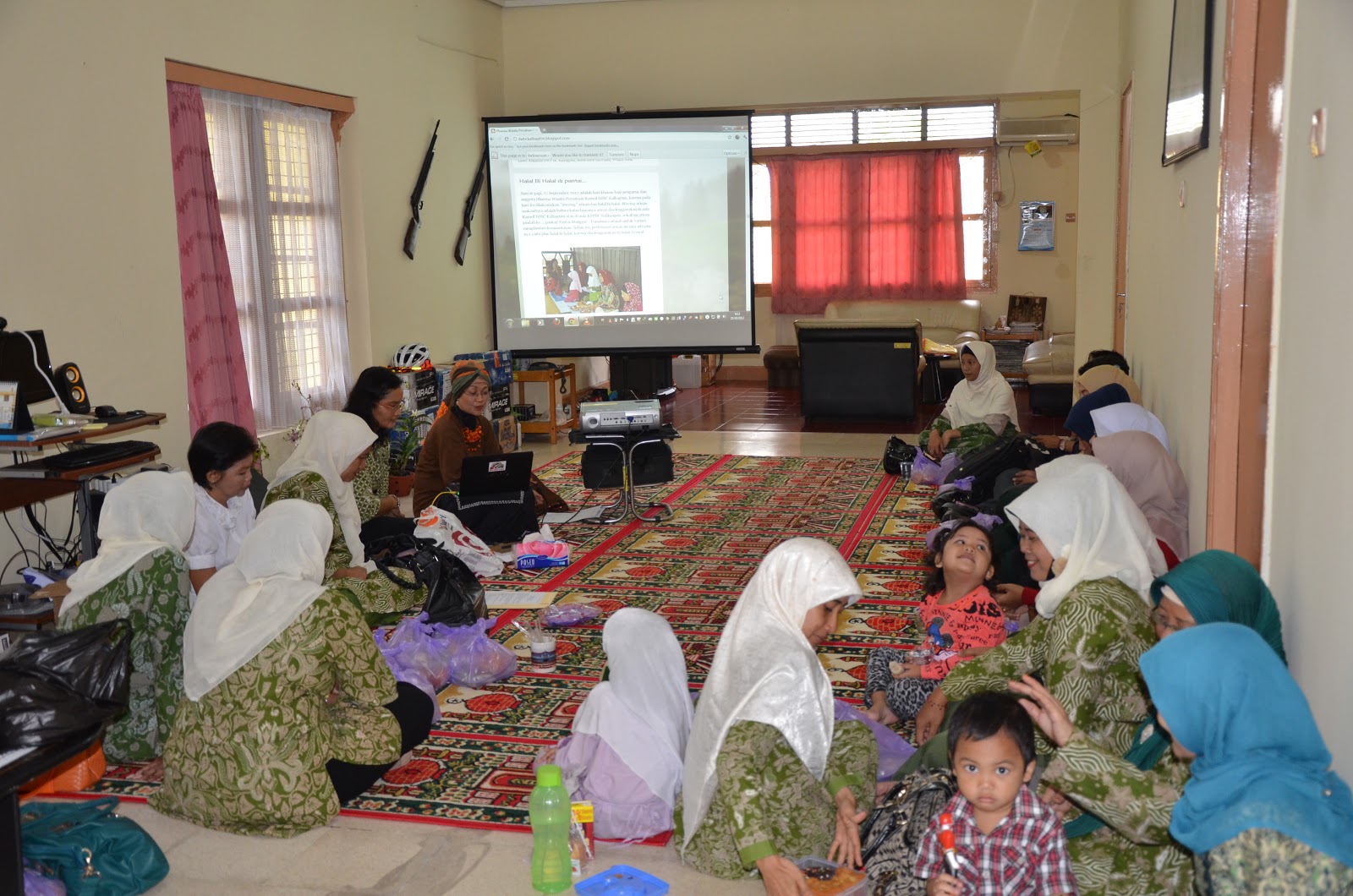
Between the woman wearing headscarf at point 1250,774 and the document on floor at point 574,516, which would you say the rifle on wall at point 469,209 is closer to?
the document on floor at point 574,516

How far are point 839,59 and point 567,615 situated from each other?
6437mm

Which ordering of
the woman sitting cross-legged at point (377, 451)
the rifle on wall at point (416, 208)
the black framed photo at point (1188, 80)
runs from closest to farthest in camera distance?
the black framed photo at point (1188, 80), the woman sitting cross-legged at point (377, 451), the rifle on wall at point (416, 208)

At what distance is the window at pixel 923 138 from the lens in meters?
13.5

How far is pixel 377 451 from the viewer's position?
220 inches

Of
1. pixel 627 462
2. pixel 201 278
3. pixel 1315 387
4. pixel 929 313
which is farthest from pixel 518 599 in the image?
pixel 929 313

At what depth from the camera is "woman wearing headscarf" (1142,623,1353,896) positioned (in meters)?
1.81

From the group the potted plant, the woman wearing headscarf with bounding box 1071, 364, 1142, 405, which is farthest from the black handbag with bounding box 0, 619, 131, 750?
the potted plant

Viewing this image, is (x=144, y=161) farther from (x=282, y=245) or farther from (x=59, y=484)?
(x=59, y=484)

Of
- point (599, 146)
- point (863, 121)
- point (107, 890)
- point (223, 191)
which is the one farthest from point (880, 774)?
point (863, 121)

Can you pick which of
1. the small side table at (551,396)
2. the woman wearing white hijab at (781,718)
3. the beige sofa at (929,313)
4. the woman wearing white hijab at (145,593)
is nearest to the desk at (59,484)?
the woman wearing white hijab at (145,593)

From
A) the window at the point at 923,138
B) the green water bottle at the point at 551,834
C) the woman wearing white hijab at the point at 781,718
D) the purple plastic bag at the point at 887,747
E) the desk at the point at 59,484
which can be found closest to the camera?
the woman wearing white hijab at the point at 781,718

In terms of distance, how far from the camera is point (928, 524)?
6504 mm

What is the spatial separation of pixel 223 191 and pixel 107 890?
512 centimetres

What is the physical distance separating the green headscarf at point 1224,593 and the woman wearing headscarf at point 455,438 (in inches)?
169
